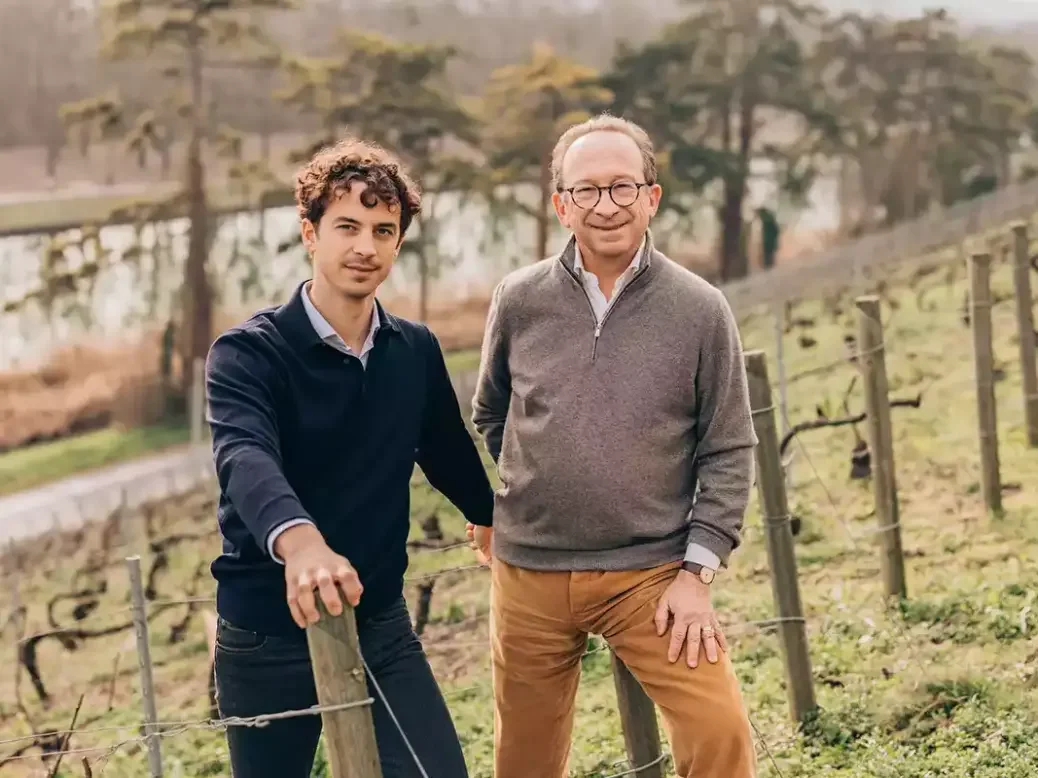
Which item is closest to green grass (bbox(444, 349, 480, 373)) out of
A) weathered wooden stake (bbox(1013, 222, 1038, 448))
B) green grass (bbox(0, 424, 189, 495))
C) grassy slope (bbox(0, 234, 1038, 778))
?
green grass (bbox(0, 424, 189, 495))

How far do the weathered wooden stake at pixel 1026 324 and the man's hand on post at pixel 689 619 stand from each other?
13.9 ft

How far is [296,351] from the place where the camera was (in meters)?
2.40

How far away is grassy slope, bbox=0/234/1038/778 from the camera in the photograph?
384cm

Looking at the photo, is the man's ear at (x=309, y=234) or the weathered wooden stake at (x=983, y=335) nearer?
the man's ear at (x=309, y=234)

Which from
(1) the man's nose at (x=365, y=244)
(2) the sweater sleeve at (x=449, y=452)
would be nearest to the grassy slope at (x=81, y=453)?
(2) the sweater sleeve at (x=449, y=452)

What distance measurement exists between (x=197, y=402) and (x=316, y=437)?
17.1m

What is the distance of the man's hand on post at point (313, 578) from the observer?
2.03 metres

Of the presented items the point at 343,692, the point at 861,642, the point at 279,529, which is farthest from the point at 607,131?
the point at 861,642

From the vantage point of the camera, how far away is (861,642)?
4.62m

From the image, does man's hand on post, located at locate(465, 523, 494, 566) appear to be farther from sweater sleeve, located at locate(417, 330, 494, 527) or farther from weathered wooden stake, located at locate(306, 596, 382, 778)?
weathered wooden stake, located at locate(306, 596, 382, 778)

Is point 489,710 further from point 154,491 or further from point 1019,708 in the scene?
point 154,491

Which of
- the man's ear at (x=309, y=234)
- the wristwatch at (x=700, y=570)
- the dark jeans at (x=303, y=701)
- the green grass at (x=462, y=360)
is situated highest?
the green grass at (x=462, y=360)

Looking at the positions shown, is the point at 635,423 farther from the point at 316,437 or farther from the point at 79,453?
the point at 79,453

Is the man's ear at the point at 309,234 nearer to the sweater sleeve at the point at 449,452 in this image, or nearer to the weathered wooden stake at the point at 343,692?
the sweater sleeve at the point at 449,452
